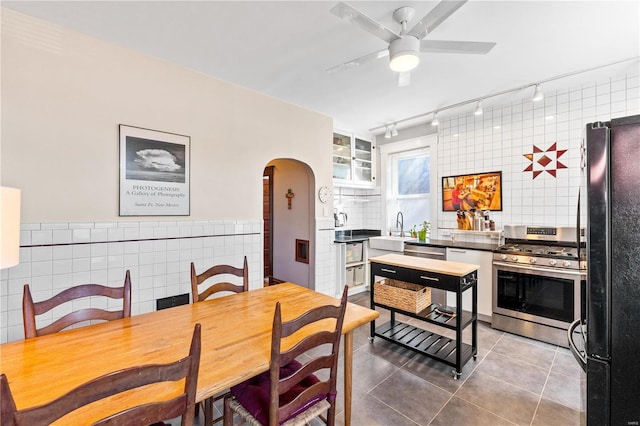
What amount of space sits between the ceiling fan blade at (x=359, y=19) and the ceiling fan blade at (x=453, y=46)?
216 mm

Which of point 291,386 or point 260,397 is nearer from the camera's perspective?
point 291,386

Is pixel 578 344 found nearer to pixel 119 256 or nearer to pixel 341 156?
pixel 119 256

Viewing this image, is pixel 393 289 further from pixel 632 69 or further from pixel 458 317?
pixel 632 69

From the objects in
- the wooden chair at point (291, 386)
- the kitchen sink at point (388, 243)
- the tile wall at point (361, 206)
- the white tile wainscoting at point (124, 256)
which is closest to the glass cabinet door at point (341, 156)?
the tile wall at point (361, 206)

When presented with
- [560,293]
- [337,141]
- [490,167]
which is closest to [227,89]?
[337,141]

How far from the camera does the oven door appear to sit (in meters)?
2.68

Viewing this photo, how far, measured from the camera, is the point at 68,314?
1527 mm

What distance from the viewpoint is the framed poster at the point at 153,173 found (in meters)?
2.36

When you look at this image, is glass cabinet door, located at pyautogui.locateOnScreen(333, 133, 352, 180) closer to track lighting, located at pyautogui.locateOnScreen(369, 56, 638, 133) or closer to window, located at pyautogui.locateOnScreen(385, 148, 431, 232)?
track lighting, located at pyautogui.locateOnScreen(369, 56, 638, 133)

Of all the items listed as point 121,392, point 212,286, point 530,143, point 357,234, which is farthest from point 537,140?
point 121,392

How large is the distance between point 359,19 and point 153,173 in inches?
81.1

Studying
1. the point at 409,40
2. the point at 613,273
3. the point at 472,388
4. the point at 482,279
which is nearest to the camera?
the point at 613,273

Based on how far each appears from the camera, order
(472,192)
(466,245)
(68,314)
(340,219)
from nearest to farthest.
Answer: (68,314) < (466,245) < (472,192) < (340,219)

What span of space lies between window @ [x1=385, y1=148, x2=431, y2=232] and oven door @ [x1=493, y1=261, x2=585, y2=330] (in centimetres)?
149
